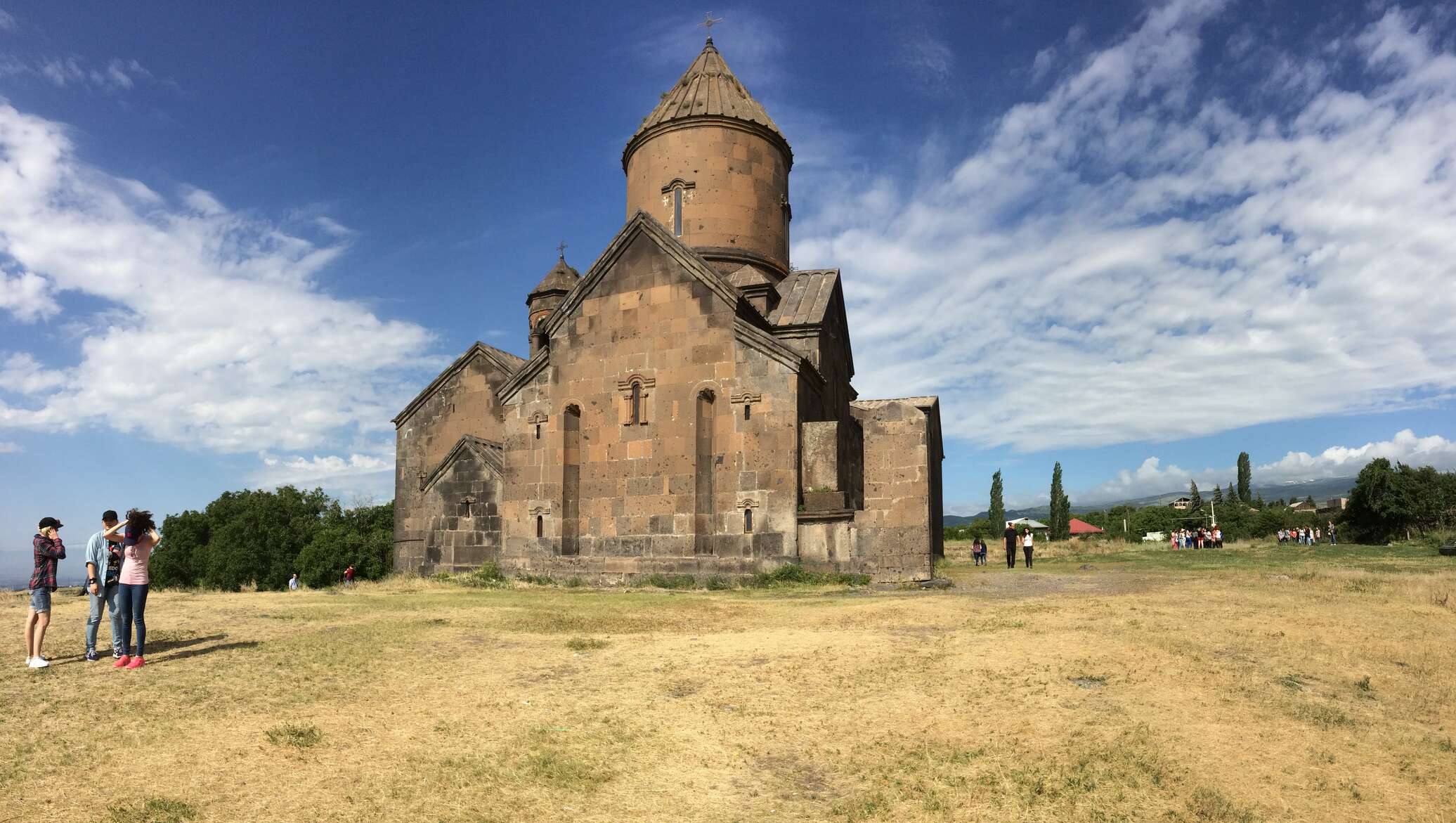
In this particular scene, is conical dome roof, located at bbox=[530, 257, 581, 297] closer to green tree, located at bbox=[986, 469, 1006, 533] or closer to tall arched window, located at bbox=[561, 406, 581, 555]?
tall arched window, located at bbox=[561, 406, 581, 555]

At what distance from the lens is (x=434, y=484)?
19.4 meters

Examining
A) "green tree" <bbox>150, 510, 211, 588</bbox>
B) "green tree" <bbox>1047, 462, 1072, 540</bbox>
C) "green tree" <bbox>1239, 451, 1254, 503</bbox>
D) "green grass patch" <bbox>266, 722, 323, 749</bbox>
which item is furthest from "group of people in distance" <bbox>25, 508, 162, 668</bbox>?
"green tree" <bbox>1239, 451, 1254, 503</bbox>

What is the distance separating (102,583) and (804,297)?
15.5 m

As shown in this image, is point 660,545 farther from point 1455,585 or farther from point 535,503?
point 1455,585

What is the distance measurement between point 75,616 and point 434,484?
8.98 metres

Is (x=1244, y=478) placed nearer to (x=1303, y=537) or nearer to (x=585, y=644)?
(x=1303, y=537)

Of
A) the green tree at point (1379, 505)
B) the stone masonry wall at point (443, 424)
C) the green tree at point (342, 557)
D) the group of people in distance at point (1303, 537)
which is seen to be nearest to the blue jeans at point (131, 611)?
the stone masonry wall at point (443, 424)

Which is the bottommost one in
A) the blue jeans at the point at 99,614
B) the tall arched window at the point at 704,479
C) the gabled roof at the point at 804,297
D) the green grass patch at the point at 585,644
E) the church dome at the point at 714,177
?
the green grass patch at the point at 585,644

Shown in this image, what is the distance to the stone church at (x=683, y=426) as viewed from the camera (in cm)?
1560

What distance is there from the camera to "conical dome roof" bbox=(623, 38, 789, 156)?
845 inches

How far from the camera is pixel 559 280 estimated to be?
2670 centimetres

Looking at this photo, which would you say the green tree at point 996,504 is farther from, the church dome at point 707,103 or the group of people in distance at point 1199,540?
the church dome at point 707,103

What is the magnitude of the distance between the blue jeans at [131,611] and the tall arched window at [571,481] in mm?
10130

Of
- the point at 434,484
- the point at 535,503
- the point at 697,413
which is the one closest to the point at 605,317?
the point at 697,413
